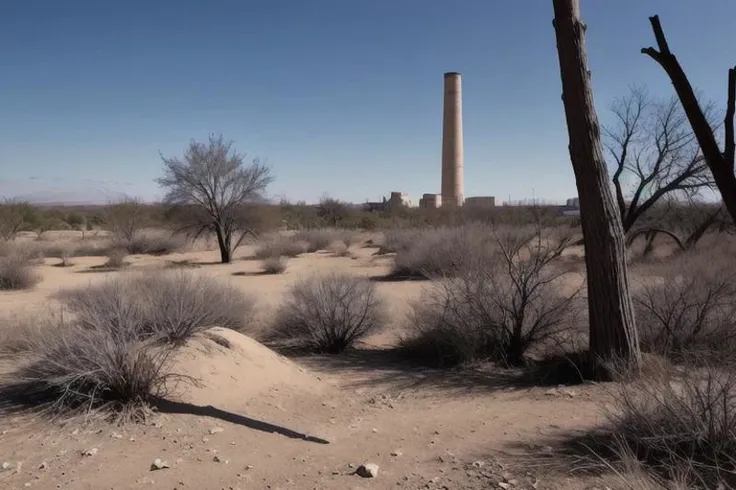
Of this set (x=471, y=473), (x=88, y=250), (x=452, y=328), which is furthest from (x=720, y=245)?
(x=88, y=250)

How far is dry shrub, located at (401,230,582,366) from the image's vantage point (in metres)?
9.34

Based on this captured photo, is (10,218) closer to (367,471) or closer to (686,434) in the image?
(367,471)

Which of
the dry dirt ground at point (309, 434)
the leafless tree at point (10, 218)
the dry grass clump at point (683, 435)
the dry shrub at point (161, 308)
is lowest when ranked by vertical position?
the dry dirt ground at point (309, 434)

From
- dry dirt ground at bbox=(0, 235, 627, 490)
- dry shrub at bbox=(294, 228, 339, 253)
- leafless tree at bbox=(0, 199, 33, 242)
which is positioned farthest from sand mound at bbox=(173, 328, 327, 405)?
dry shrub at bbox=(294, 228, 339, 253)

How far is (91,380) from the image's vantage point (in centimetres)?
634

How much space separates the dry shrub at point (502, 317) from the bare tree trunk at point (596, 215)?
4.38ft

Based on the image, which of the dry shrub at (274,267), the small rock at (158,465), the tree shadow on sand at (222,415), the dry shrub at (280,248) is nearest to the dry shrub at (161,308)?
the tree shadow on sand at (222,415)

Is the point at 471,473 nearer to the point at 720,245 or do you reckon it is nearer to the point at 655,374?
the point at 655,374

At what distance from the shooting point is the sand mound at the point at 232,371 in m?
6.86

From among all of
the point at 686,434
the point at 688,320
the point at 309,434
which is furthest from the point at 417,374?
the point at 686,434

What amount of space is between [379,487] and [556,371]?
4312mm

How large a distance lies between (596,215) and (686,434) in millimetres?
3556

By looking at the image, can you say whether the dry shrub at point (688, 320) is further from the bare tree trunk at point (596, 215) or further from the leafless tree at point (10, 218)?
the leafless tree at point (10, 218)

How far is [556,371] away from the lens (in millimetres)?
8281
